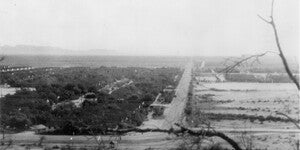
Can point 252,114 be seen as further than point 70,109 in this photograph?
Yes

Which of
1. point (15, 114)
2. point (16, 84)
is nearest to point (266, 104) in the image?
point (15, 114)

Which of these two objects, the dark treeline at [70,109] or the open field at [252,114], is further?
the dark treeline at [70,109]

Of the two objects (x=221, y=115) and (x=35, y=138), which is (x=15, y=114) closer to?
(x=35, y=138)

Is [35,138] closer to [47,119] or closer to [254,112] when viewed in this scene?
[47,119]

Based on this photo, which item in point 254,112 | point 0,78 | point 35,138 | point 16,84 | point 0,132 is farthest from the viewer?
point 0,78

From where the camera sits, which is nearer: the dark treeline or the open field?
the open field

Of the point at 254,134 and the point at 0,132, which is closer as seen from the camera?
the point at 254,134

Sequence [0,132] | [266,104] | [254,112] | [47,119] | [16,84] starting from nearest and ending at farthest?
[0,132]
[47,119]
[254,112]
[266,104]
[16,84]

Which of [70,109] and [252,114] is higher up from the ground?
[70,109]

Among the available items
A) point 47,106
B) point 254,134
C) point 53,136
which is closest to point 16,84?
point 47,106
